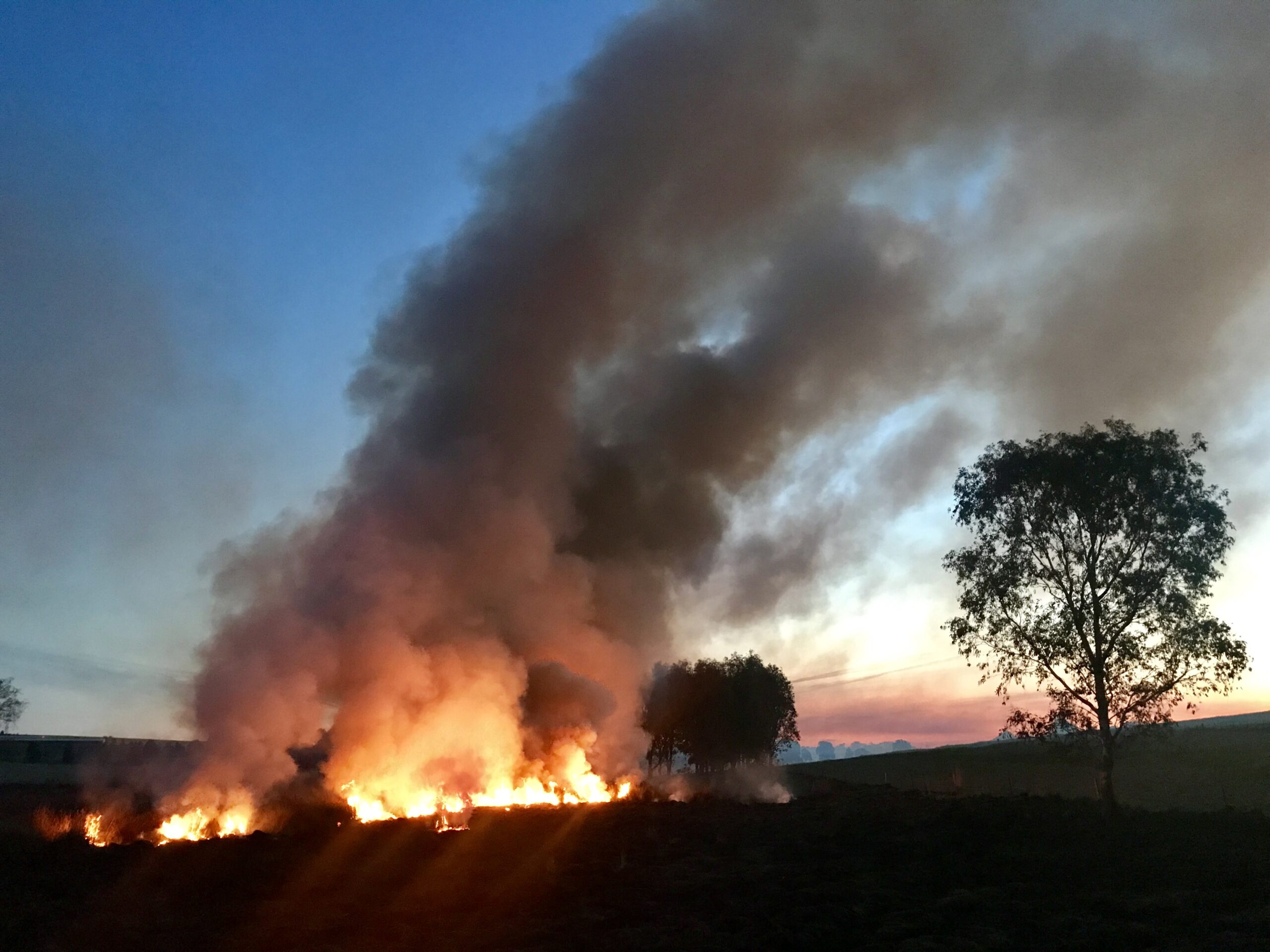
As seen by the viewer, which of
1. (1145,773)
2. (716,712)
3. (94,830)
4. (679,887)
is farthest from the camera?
(716,712)

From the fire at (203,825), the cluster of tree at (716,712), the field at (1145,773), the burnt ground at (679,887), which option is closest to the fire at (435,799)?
the fire at (203,825)

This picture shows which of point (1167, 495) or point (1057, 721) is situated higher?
point (1167, 495)

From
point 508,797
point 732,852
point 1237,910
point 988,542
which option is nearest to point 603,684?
point 508,797

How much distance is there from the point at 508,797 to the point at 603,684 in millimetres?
15069

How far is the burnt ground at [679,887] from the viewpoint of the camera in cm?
2323

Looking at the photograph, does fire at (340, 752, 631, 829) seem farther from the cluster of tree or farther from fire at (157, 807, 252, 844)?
the cluster of tree

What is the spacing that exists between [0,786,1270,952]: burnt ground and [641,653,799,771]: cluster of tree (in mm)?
64566

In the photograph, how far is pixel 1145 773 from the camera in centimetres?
5884

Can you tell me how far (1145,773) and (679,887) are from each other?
44557 mm

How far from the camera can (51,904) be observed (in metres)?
26.9

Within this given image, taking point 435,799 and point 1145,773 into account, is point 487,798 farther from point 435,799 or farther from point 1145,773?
point 1145,773

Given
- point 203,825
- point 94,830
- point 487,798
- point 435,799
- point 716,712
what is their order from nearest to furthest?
point 94,830 → point 203,825 → point 435,799 → point 487,798 → point 716,712

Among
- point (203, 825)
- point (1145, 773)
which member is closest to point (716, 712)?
point (1145, 773)

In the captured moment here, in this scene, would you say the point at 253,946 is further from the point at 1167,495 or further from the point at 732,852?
the point at 1167,495
